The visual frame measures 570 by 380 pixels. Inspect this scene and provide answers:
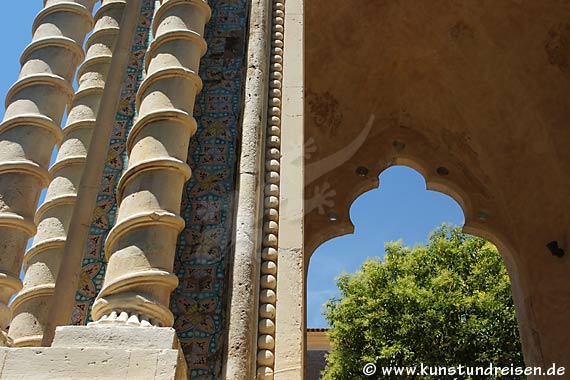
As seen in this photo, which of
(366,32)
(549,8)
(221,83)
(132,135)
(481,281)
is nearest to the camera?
(132,135)

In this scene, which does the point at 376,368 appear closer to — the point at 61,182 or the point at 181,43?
the point at 61,182

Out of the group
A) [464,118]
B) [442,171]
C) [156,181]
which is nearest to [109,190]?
[156,181]

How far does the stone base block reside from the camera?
294 cm

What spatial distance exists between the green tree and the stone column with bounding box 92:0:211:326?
11509mm

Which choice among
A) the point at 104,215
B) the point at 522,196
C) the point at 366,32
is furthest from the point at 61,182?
the point at 522,196

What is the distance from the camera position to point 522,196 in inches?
380

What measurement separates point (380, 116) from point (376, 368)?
6.93m

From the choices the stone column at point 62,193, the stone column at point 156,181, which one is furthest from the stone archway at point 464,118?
the stone column at point 156,181

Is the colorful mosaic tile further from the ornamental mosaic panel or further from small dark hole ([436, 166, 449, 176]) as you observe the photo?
small dark hole ([436, 166, 449, 176])

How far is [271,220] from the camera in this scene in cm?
422

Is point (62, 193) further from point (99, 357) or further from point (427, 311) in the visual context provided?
point (427, 311)

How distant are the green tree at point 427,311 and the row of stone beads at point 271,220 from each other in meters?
10.9

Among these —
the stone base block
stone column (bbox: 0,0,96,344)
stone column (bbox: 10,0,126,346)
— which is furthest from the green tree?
the stone base block

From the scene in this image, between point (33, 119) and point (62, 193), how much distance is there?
0.97 metres
